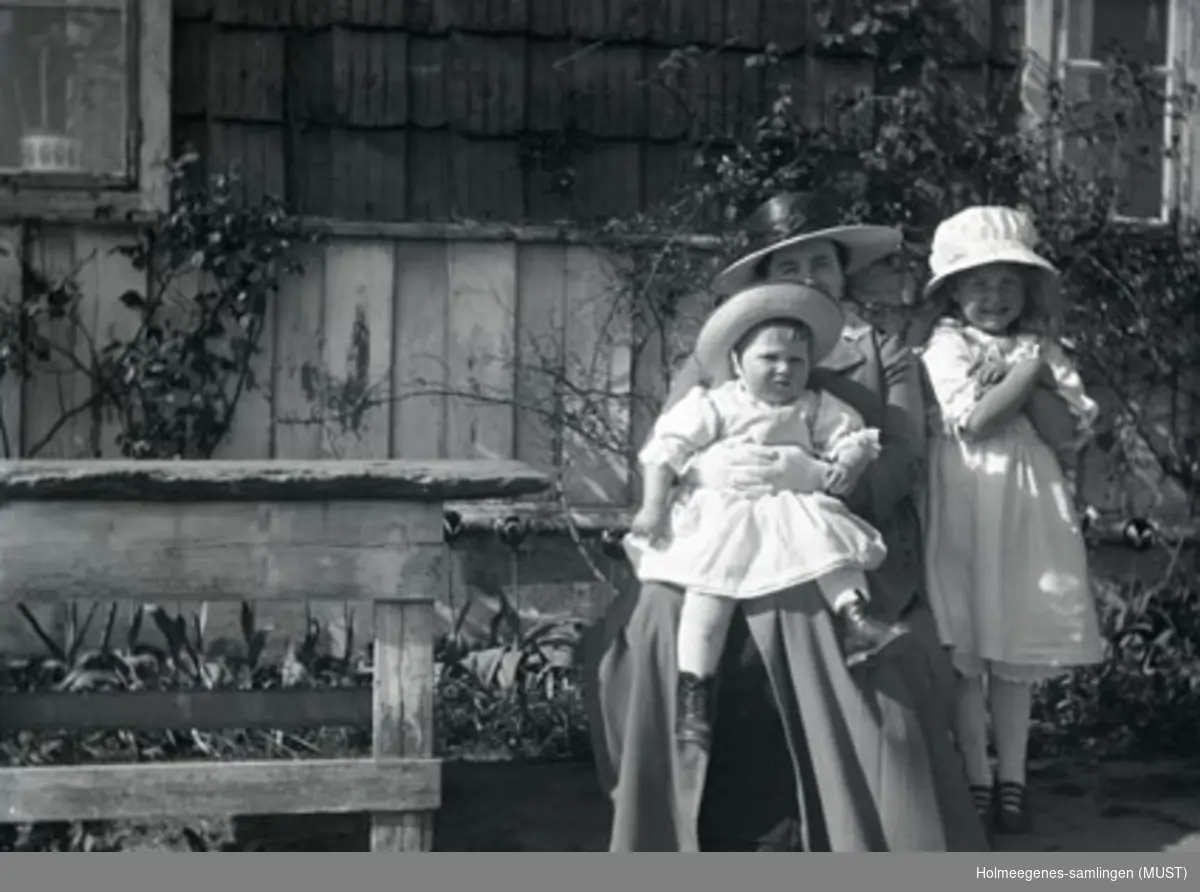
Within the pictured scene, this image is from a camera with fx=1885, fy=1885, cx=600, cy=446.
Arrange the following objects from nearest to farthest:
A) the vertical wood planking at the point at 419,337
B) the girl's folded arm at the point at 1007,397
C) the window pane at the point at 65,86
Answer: the girl's folded arm at the point at 1007,397 < the window pane at the point at 65,86 < the vertical wood planking at the point at 419,337

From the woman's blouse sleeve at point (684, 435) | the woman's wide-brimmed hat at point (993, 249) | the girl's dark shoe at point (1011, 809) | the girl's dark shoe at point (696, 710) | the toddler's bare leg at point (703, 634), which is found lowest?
the girl's dark shoe at point (1011, 809)

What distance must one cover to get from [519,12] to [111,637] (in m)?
2.51

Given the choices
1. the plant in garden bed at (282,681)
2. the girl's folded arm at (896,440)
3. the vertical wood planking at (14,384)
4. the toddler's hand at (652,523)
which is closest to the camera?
the toddler's hand at (652,523)

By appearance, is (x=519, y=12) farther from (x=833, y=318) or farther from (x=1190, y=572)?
(x=1190, y=572)

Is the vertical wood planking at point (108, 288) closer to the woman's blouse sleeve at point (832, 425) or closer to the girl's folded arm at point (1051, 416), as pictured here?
the woman's blouse sleeve at point (832, 425)

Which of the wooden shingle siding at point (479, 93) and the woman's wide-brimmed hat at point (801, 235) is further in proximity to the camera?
the wooden shingle siding at point (479, 93)

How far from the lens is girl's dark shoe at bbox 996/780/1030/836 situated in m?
4.95

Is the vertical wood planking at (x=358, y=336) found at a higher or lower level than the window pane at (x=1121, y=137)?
lower

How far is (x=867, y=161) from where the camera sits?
6.56 m

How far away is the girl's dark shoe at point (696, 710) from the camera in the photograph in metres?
4.22

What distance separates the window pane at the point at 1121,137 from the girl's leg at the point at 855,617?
3.08 meters

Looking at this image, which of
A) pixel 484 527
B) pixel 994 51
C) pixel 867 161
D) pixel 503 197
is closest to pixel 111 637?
pixel 484 527

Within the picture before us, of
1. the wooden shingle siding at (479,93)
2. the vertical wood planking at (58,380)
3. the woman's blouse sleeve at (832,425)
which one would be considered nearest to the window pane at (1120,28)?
the wooden shingle siding at (479,93)
